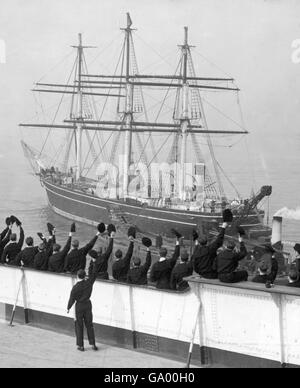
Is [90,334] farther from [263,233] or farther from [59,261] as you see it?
[263,233]

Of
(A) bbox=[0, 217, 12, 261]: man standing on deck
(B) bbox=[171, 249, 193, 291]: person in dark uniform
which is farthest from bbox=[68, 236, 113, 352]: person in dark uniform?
(A) bbox=[0, 217, 12, 261]: man standing on deck

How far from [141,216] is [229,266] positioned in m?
30.0

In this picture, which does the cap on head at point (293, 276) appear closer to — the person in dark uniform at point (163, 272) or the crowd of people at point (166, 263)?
the crowd of people at point (166, 263)

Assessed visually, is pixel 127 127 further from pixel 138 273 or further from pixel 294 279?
pixel 294 279

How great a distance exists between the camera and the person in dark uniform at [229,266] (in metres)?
7.25

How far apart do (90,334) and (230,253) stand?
206 centimetres

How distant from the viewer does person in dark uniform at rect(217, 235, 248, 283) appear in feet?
23.8

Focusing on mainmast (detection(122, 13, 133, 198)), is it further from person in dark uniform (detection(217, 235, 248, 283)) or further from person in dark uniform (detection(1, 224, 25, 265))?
person in dark uniform (detection(217, 235, 248, 283))

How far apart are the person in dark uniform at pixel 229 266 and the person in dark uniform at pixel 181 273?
522 mm

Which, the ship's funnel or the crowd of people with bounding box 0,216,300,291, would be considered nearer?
the crowd of people with bounding box 0,216,300,291

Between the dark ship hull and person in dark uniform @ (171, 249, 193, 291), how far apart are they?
2042cm

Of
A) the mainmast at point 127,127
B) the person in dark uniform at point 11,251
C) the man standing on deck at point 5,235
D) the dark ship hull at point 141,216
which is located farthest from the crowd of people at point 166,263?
the mainmast at point 127,127

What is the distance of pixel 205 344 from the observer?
7520 millimetres

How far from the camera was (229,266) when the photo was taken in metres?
7.41
